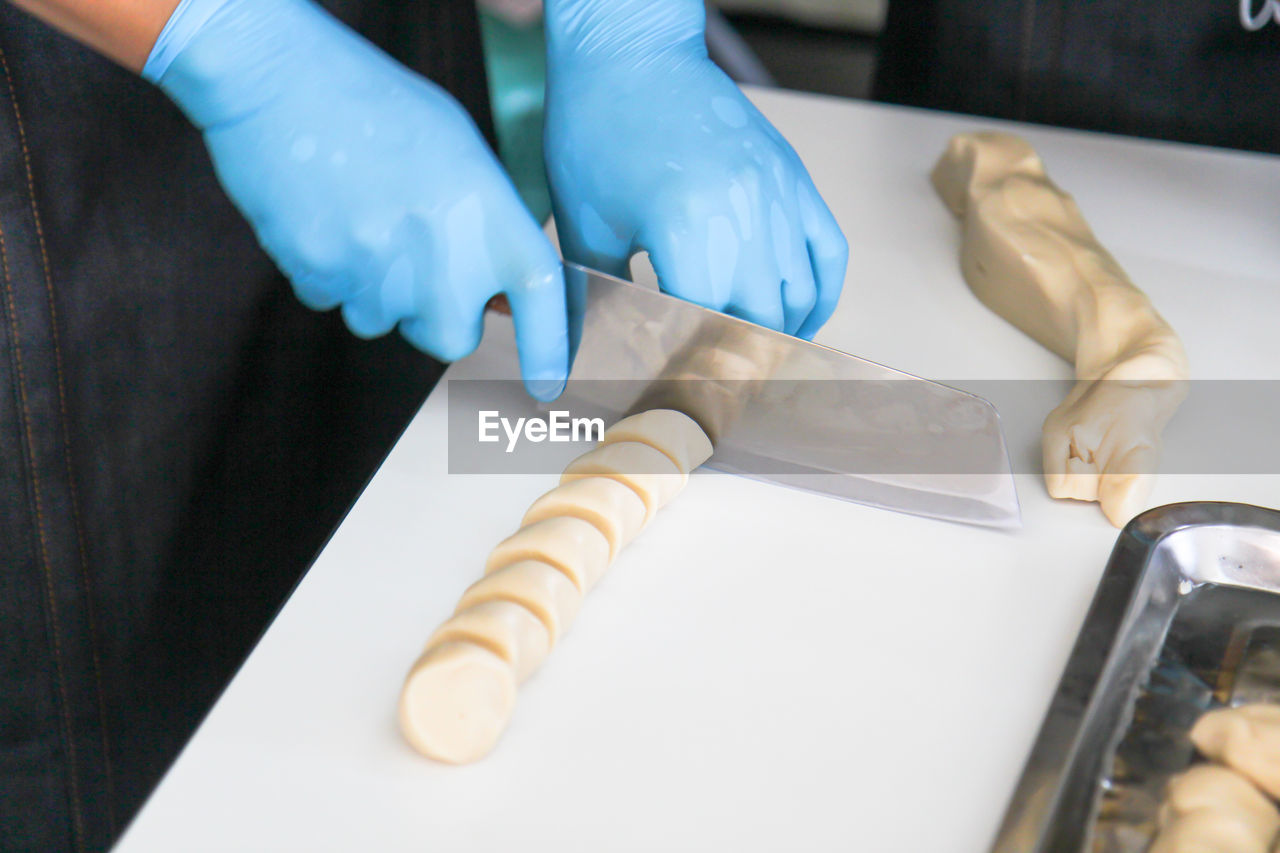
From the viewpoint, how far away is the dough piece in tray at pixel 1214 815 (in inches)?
22.2

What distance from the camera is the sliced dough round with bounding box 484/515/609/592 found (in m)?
0.72

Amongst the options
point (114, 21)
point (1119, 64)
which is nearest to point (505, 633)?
point (114, 21)

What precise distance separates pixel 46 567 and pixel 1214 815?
3.29 ft

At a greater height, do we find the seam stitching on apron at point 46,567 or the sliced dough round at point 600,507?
the sliced dough round at point 600,507

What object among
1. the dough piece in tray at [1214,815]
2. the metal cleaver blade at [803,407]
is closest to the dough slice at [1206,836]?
the dough piece in tray at [1214,815]

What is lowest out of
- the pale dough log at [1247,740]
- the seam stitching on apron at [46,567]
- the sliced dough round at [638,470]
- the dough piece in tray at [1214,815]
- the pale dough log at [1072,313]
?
the seam stitching on apron at [46,567]

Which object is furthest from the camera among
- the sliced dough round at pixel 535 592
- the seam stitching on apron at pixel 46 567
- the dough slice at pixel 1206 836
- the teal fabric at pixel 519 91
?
the teal fabric at pixel 519 91

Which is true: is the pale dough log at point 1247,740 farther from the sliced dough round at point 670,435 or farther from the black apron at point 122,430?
the black apron at point 122,430

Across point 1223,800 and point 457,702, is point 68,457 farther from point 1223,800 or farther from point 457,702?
point 1223,800

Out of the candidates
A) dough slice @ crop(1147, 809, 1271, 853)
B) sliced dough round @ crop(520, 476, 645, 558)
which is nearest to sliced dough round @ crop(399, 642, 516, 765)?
sliced dough round @ crop(520, 476, 645, 558)

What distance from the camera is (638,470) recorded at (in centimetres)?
80

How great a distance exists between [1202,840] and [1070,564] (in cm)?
26

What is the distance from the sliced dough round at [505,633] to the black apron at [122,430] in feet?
1.74

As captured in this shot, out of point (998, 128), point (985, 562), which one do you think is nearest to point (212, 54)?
point (985, 562)
